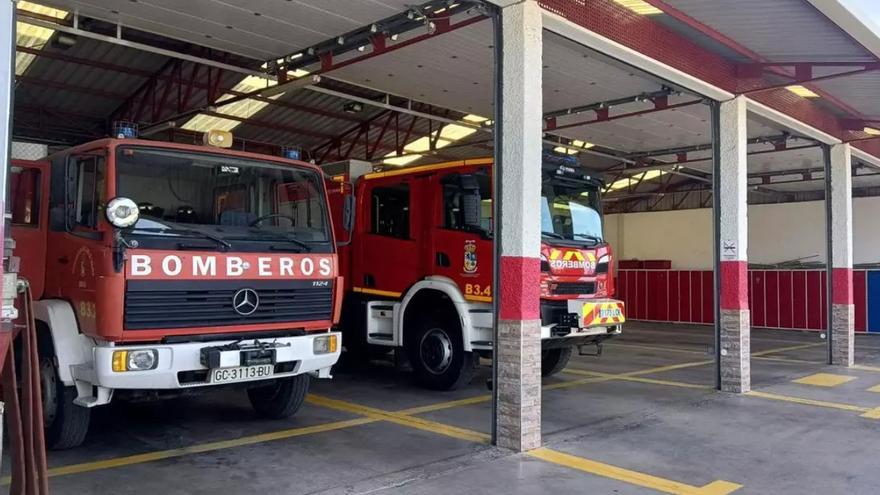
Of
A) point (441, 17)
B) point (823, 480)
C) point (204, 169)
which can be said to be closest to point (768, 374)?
point (823, 480)

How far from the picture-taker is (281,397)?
22.0 ft

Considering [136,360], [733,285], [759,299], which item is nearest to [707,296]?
[759,299]

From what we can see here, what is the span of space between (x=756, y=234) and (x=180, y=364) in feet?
71.1

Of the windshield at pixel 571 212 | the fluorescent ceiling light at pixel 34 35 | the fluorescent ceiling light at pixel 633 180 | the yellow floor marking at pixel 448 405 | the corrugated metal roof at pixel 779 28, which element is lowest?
the yellow floor marking at pixel 448 405

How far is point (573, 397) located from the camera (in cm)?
843

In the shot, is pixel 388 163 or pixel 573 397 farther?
pixel 388 163

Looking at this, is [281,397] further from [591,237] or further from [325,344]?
[591,237]

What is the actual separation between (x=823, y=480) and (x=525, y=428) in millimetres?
2281

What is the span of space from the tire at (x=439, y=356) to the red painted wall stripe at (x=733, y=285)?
3434 mm

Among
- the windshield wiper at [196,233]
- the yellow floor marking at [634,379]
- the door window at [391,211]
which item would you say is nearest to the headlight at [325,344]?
the windshield wiper at [196,233]

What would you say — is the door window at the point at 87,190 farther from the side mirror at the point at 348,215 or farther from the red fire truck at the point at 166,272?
the side mirror at the point at 348,215

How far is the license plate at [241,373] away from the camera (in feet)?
17.5

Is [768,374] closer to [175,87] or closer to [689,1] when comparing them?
[689,1]

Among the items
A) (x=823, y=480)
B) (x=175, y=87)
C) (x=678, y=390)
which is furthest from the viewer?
(x=175, y=87)
